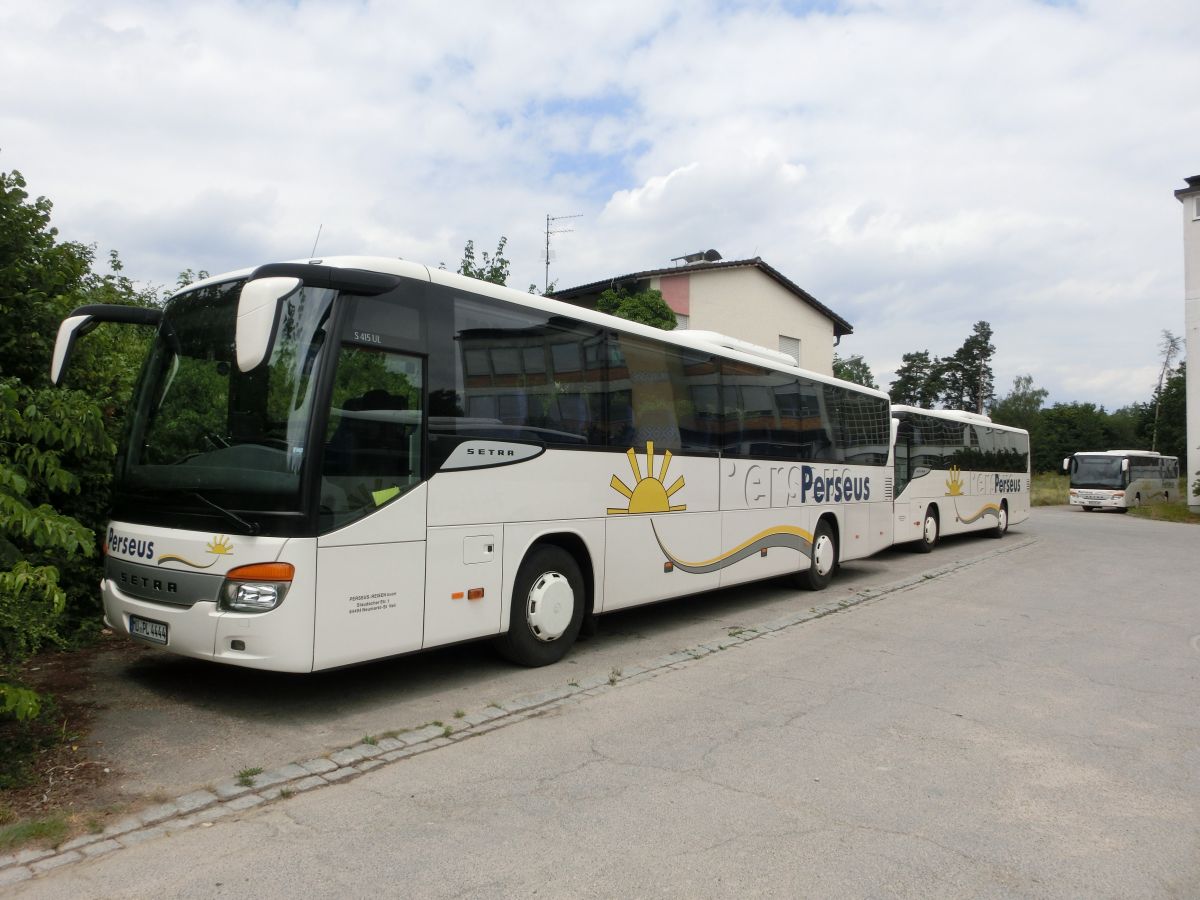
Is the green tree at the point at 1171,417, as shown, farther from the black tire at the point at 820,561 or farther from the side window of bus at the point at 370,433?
the side window of bus at the point at 370,433

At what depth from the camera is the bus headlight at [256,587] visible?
5.31 m

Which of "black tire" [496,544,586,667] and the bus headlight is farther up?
the bus headlight

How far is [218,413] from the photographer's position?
18.8 feet

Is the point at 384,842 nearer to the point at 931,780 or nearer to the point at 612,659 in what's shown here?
the point at 931,780

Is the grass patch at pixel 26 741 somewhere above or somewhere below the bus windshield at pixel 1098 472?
below

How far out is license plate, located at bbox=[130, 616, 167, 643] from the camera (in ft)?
18.7

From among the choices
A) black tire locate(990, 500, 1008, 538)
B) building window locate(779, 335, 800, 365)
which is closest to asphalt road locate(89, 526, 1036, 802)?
black tire locate(990, 500, 1008, 538)

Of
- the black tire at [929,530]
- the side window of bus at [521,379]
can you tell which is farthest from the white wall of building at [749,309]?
the side window of bus at [521,379]

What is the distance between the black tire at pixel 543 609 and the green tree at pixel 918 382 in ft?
313

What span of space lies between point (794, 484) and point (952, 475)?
963 cm

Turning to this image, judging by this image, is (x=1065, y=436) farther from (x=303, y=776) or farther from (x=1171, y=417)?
(x=303, y=776)

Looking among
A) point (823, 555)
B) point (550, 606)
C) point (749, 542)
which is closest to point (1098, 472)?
point (823, 555)

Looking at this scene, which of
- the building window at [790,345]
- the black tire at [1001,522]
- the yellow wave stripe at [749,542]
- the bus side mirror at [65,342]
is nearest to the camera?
the bus side mirror at [65,342]

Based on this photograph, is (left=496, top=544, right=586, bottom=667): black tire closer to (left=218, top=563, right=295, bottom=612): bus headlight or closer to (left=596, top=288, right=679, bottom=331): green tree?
(left=218, top=563, right=295, bottom=612): bus headlight
